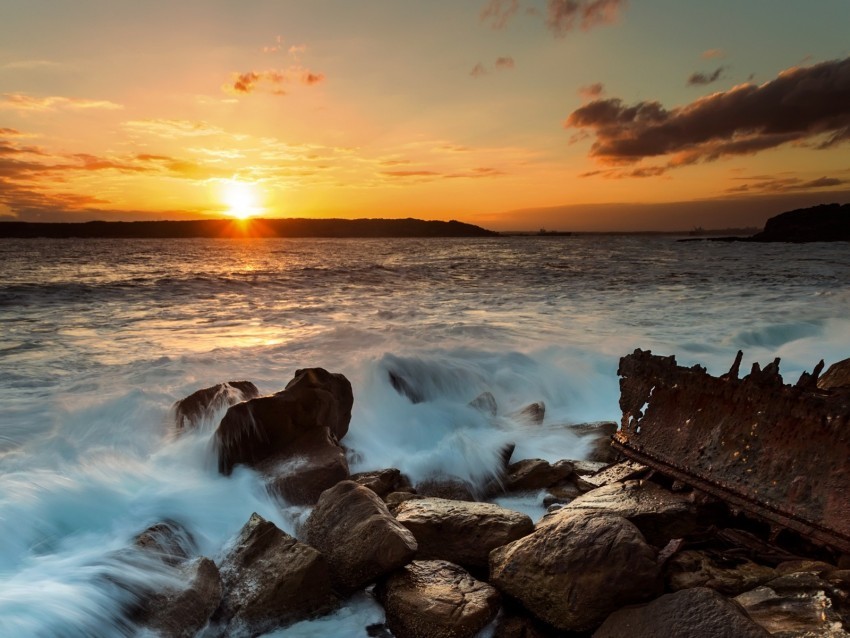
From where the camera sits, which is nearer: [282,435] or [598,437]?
[282,435]

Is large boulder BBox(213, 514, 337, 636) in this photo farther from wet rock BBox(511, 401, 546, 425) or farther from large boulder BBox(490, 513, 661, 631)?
wet rock BBox(511, 401, 546, 425)

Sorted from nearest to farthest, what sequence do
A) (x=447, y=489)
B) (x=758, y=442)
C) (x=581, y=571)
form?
(x=581, y=571) < (x=758, y=442) < (x=447, y=489)

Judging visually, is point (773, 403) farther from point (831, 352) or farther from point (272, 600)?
point (831, 352)

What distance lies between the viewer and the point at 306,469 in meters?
4.79

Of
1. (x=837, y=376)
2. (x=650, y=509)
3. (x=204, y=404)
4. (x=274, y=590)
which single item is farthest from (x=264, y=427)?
(x=837, y=376)

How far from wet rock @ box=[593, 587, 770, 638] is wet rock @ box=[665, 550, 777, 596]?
233mm

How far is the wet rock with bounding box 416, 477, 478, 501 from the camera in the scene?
4.94 meters

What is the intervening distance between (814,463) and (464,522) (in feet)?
6.36

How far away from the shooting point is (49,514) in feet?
14.2

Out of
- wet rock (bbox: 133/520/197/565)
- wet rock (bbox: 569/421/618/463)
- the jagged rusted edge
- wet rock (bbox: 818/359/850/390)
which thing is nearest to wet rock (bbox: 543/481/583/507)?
wet rock (bbox: 569/421/618/463)

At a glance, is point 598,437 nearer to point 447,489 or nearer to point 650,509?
point 447,489

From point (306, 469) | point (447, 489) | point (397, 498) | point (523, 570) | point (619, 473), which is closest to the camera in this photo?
point (523, 570)

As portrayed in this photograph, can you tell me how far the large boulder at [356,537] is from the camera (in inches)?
127

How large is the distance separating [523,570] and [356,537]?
1018 mm
